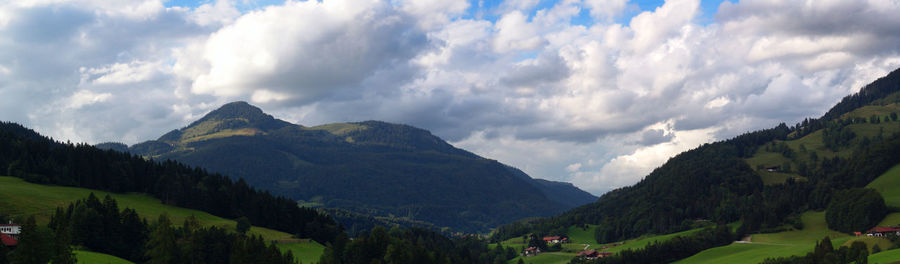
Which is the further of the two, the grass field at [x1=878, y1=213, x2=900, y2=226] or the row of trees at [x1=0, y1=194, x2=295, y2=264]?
the grass field at [x1=878, y1=213, x2=900, y2=226]

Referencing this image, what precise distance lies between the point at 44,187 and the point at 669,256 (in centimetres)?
17109

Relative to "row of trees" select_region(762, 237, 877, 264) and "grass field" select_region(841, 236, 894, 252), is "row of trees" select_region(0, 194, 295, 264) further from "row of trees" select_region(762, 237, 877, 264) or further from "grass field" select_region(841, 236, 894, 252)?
"grass field" select_region(841, 236, 894, 252)

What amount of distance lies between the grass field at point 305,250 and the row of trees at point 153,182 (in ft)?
59.7

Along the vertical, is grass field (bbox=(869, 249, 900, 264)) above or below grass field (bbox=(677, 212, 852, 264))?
above

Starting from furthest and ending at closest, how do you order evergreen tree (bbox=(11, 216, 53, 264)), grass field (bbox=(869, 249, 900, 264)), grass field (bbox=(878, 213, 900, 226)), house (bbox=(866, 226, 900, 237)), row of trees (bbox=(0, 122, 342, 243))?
grass field (bbox=(878, 213, 900, 226)), house (bbox=(866, 226, 900, 237)), row of trees (bbox=(0, 122, 342, 243)), grass field (bbox=(869, 249, 900, 264)), evergreen tree (bbox=(11, 216, 53, 264))

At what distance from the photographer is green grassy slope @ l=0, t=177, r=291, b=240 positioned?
12444cm

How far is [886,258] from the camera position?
387ft

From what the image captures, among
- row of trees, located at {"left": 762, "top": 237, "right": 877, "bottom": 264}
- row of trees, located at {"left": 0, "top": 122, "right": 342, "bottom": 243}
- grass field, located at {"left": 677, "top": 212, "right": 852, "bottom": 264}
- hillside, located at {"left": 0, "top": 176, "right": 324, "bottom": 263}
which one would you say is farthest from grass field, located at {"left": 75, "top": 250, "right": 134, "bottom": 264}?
grass field, located at {"left": 677, "top": 212, "right": 852, "bottom": 264}

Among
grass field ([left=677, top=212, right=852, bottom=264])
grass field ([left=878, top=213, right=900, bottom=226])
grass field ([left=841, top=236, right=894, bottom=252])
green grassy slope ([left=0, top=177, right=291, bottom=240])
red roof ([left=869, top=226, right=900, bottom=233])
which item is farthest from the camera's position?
grass field ([left=878, top=213, right=900, bottom=226])

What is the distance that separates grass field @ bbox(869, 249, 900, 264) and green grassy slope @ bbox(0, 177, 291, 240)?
122 m

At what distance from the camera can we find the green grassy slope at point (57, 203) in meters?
124

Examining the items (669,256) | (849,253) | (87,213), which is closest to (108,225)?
(87,213)

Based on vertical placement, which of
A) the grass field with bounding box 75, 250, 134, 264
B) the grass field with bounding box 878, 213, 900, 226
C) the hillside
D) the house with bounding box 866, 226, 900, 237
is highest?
the hillside

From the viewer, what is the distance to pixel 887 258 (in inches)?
4628
